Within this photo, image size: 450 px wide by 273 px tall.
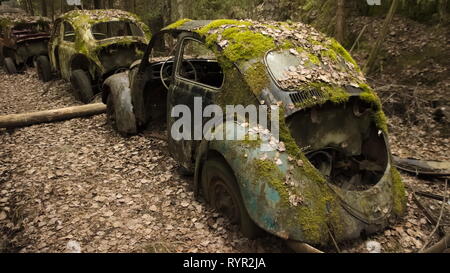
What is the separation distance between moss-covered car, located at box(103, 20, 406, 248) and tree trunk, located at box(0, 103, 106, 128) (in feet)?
11.2

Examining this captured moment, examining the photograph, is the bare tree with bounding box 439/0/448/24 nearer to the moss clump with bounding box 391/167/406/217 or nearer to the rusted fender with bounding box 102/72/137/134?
the moss clump with bounding box 391/167/406/217

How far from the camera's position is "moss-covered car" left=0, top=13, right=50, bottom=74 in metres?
10.8

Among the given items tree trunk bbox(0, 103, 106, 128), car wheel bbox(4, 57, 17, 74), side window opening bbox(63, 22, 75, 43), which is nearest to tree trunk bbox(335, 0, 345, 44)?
tree trunk bbox(0, 103, 106, 128)

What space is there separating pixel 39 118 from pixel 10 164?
171cm

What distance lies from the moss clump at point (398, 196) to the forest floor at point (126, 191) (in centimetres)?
16

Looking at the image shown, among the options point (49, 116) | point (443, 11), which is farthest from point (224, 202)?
point (443, 11)

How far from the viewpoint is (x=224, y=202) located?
11.6 ft

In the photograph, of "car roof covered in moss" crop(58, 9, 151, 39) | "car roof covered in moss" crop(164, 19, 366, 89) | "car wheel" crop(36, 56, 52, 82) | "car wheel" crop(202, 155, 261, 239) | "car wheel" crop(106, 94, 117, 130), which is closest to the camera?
"car wheel" crop(202, 155, 261, 239)

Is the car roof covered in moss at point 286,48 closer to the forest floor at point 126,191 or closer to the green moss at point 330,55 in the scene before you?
the green moss at point 330,55

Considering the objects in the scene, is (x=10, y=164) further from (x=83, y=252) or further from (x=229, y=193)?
(x=229, y=193)

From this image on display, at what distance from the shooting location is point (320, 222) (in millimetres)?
2816

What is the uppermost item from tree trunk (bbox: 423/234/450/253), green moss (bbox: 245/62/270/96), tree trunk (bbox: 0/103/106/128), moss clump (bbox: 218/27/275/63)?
moss clump (bbox: 218/27/275/63)

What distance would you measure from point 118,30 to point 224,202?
7.63 metres
